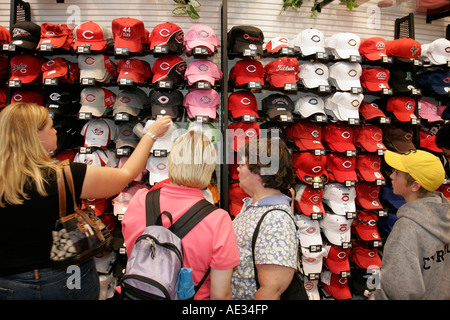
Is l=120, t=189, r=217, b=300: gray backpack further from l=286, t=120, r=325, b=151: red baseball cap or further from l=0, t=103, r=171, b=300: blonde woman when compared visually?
l=286, t=120, r=325, b=151: red baseball cap

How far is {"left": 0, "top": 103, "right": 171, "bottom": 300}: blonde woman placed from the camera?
1219 mm

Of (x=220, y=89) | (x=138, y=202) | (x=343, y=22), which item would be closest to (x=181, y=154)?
(x=138, y=202)

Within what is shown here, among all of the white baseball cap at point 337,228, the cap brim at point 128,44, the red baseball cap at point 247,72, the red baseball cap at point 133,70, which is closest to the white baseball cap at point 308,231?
the white baseball cap at point 337,228

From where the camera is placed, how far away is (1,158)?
123 cm

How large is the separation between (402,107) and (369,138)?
0.57 metres

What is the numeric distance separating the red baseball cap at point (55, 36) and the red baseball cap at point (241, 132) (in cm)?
197

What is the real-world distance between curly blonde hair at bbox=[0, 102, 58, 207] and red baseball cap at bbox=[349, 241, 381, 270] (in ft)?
11.1

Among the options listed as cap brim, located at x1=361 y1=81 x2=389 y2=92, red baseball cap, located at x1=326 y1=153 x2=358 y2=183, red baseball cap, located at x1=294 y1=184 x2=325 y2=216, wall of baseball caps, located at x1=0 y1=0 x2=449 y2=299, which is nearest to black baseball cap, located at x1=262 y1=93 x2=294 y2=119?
wall of baseball caps, located at x1=0 y1=0 x2=449 y2=299

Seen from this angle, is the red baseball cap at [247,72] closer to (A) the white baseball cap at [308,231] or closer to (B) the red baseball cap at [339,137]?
(B) the red baseball cap at [339,137]

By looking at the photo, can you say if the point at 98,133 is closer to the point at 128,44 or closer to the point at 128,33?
the point at 128,44

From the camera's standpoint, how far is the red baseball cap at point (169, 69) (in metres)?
3.11

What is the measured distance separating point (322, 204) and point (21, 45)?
12.1ft

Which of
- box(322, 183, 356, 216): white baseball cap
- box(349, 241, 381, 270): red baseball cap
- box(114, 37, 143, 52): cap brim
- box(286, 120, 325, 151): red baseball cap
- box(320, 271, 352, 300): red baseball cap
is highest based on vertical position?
box(114, 37, 143, 52): cap brim
